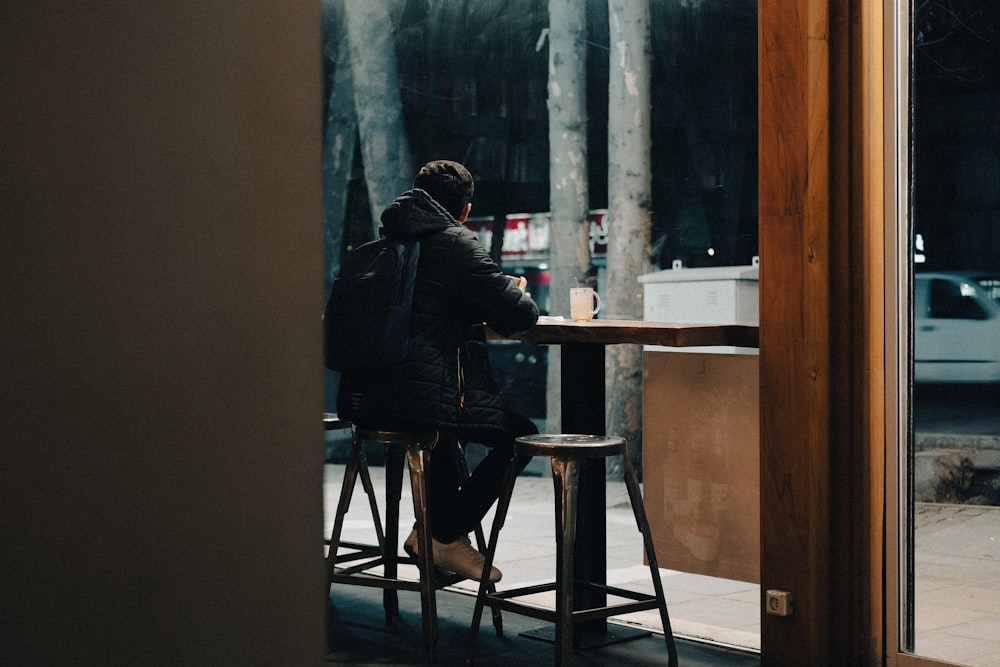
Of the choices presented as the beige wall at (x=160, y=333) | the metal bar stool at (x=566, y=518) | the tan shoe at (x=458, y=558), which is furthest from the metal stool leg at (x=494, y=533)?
the beige wall at (x=160, y=333)

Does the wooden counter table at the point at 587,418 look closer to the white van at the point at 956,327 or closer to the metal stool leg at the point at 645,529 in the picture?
the metal stool leg at the point at 645,529

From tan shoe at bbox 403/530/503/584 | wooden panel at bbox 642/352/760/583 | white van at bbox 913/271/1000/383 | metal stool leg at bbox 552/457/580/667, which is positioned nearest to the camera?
metal stool leg at bbox 552/457/580/667

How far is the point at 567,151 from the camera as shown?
6562 mm

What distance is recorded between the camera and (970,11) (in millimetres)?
4223

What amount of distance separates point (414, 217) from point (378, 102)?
13.4ft

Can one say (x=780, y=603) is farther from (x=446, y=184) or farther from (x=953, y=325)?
(x=446, y=184)

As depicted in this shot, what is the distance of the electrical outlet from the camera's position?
2998 mm

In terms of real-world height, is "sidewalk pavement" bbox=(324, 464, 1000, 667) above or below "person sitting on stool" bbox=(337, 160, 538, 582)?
below

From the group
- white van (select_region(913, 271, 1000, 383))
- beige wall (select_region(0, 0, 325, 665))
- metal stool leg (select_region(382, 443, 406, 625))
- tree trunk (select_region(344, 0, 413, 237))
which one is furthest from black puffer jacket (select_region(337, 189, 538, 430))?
tree trunk (select_region(344, 0, 413, 237))

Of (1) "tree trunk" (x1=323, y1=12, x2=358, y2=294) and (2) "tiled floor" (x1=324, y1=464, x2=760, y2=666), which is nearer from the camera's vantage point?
(2) "tiled floor" (x1=324, y1=464, x2=760, y2=666)

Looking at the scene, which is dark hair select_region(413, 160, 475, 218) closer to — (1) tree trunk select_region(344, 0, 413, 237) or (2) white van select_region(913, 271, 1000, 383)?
(2) white van select_region(913, 271, 1000, 383)

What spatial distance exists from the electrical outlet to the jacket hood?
1.34 meters

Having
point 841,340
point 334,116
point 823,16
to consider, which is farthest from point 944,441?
point 334,116

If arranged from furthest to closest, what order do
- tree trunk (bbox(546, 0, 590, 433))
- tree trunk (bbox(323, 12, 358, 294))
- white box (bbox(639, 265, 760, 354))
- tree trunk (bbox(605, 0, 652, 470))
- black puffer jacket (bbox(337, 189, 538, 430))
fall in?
tree trunk (bbox(323, 12, 358, 294)) < tree trunk (bbox(546, 0, 590, 433)) < tree trunk (bbox(605, 0, 652, 470)) < white box (bbox(639, 265, 760, 354)) < black puffer jacket (bbox(337, 189, 538, 430))
